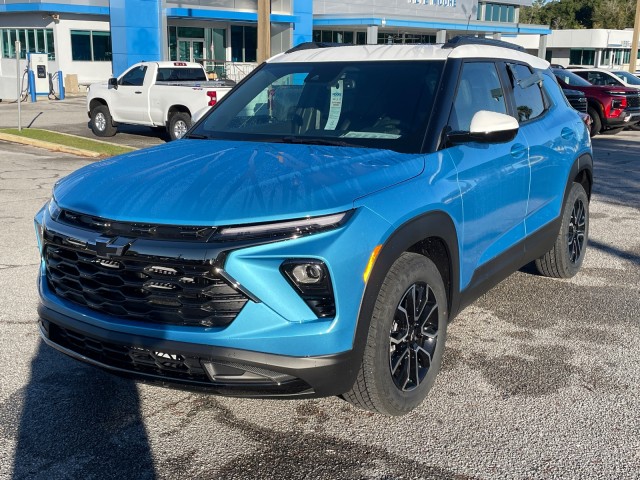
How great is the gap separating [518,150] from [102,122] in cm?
1518

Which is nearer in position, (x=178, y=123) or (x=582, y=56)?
(x=178, y=123)

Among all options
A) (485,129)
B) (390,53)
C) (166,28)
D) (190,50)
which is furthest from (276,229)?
(190,50)

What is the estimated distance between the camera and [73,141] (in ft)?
52.7

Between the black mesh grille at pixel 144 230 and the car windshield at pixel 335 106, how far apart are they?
1.30 meters

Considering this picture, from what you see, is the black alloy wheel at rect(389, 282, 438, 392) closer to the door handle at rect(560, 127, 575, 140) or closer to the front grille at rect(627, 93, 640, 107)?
the door handle at rect(560, 127, 575, 140)

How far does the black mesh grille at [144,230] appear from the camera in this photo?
311 centimetres

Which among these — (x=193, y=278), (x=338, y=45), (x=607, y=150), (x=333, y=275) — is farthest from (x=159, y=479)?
(x=607, y=150)

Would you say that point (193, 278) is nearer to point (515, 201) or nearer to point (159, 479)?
point (159, 479)

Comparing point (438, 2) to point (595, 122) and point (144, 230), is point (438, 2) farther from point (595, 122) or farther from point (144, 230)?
point (144, 230)

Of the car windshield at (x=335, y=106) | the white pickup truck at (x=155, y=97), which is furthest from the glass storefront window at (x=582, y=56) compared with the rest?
the car windshield at (x=335, y=106)

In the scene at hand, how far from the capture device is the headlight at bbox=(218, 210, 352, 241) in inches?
121

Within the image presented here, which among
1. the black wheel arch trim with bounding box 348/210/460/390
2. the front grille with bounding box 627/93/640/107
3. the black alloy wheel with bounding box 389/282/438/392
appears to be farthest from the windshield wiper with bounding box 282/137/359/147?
the front grille with bounding box 627/93/640/107

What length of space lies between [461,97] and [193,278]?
2.17m

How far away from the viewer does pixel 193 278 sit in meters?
3.10
